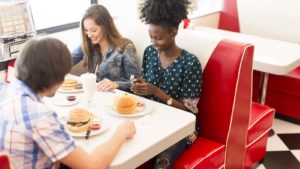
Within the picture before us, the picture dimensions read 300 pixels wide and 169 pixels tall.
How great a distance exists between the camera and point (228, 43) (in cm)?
184

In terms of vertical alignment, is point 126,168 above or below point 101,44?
below

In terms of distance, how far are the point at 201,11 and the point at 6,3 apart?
6.78 ft

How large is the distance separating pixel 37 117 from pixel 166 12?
950 millimetres

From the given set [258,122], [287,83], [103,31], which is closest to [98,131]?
[103,31]

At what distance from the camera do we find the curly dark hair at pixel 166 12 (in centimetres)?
183

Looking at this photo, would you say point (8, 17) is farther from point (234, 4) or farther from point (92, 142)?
point (234, 4)

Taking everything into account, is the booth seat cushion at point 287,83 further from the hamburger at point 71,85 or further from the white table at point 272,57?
the hamburger at point 71,85

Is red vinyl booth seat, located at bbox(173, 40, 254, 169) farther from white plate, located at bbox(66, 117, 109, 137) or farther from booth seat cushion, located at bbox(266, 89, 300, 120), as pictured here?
booth seat cushion, located at bbox(266, 89, 300, 120)

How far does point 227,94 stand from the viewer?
1.81 m

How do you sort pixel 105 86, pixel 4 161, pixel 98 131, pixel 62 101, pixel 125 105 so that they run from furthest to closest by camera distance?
pixel 105 86 → pixel 62 101 → pixel 125 105 → pixel 98 131 → pixel 4 161

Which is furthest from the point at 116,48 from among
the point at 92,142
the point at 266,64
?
the point at 266,64

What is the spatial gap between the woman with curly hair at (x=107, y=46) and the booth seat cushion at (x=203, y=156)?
47 cm

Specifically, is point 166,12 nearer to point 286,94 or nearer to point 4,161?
point 4,161

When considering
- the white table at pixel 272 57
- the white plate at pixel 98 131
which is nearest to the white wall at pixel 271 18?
the white table at pixel 272 57
